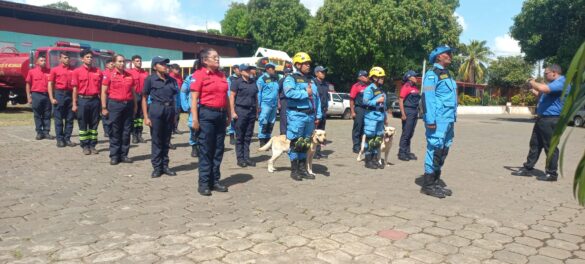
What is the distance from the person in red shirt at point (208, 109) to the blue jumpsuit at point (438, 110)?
8.75ft

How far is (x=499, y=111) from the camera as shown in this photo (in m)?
41.6

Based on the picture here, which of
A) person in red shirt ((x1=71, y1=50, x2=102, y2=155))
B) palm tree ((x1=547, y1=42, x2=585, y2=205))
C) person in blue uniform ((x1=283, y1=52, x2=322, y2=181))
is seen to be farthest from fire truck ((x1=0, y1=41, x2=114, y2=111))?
palm tree ((x1=547, y1=42, x2=585, y2=205))

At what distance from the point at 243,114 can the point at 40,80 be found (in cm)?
532

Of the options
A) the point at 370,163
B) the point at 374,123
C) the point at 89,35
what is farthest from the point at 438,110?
the point at 89,35

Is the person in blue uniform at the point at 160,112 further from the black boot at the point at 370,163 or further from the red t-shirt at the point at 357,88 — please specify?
the red t-shirt at the point at 357,88

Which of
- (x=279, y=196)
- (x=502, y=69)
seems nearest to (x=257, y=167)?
(x=279, y=196)

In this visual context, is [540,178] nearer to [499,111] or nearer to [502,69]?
[499,111]

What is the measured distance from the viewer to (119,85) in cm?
747

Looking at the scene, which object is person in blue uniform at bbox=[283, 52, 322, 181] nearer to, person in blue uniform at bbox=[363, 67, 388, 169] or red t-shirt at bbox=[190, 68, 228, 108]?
red t-shirt at bbox=[190, 68, 228, 108]

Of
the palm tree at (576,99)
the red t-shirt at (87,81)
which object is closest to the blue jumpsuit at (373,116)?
the red t-shirt at (87,81)

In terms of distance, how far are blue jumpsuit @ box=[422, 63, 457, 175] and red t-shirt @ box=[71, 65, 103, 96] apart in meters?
6.02

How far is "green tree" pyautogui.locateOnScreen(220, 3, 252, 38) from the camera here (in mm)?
42094

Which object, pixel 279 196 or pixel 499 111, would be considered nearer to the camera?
pixel 279 196

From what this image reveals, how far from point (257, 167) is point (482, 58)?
5647cm
